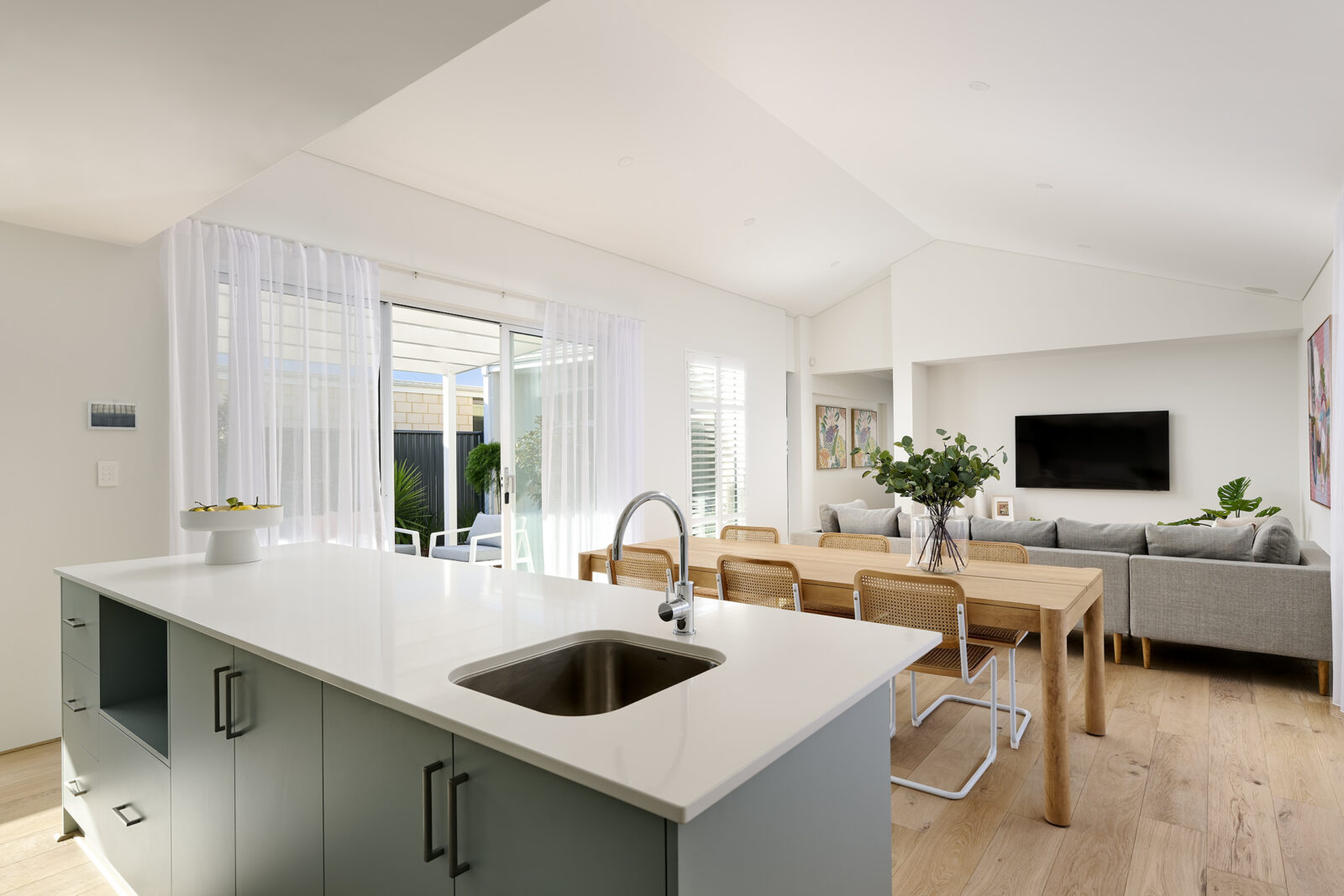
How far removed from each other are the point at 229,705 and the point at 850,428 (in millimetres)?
7993

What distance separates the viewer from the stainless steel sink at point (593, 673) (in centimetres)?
141

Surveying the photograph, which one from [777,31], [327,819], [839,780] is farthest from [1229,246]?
[327,819]

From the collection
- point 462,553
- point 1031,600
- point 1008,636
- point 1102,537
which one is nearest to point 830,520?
point 1102,537

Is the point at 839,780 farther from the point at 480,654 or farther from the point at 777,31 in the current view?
the point at 777,31

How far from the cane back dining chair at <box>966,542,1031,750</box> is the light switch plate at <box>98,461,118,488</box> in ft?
11.9

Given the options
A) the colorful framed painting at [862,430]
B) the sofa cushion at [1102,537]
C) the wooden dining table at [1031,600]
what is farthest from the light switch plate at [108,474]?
the colorful framed painting at [862,430]

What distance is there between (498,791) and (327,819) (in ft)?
1.66

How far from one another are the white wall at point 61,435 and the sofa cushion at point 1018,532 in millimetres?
4238

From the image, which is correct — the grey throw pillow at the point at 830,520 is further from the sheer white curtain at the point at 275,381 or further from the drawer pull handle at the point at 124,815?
the drawer pull handle at the point at 124,815

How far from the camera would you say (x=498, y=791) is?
3.31 ft

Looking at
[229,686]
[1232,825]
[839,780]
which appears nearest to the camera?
[839,780]

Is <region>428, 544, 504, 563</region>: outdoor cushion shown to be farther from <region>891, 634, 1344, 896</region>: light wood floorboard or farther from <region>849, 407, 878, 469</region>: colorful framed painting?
<region>849, 407, 878, 469</region>: colorful framed painting

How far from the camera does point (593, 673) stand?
5.05 feet

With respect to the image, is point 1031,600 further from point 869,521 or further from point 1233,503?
point 1233,503
